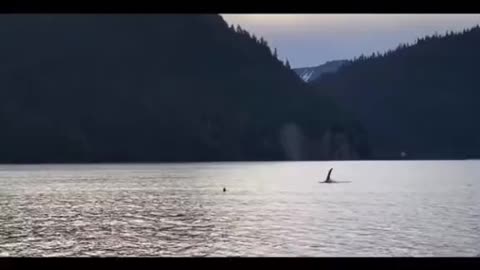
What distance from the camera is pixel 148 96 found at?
11681cm

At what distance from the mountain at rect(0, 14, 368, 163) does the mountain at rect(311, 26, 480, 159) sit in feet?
34.0

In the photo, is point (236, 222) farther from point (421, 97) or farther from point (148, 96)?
point (421, 97)

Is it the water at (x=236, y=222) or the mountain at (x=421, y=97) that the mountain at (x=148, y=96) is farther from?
the water at (x=236, y=222)

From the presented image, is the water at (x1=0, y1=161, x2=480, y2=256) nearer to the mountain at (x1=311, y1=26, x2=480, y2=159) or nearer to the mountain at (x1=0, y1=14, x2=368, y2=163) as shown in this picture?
the mountain at (x1=0, y1=14, x2=368, y2=163)

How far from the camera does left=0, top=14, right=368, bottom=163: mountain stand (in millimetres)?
110425

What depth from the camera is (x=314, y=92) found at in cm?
13625

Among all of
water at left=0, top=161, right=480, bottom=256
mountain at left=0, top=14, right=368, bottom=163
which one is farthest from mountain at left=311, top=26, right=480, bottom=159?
water at left=0, top=161, right=480, bottom=256

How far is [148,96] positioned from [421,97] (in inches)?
2230

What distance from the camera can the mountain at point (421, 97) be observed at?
14112 cm
